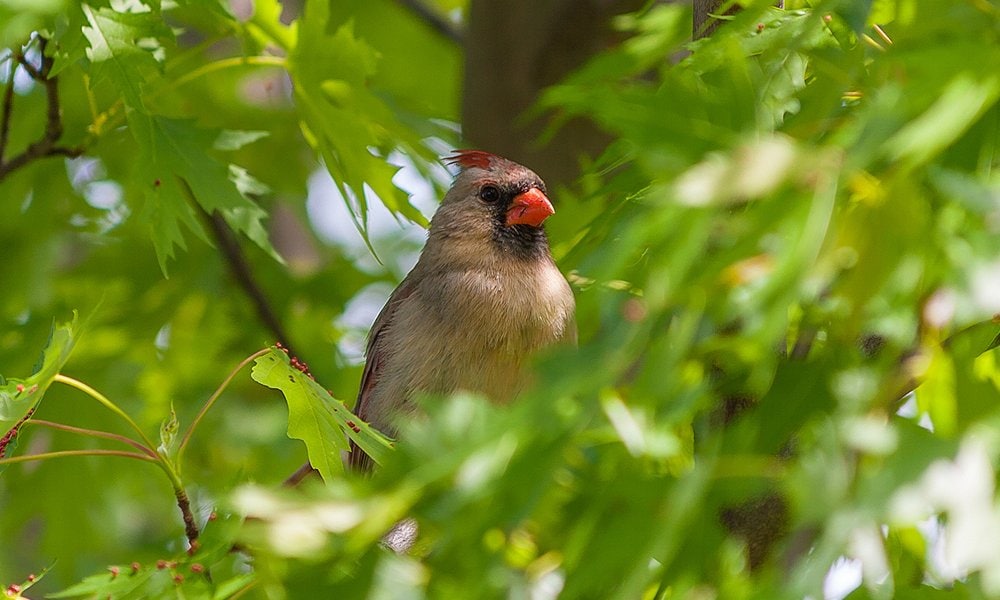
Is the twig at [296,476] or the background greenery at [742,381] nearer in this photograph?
the background greenery at [742,381]

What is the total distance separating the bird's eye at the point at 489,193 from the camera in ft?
12.6

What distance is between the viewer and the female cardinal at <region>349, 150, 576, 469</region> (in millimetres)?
3326

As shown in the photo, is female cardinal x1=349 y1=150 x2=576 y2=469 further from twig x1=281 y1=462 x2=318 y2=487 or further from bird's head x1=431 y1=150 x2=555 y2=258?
twig x1=281 y1=462 x2=318 y2=487

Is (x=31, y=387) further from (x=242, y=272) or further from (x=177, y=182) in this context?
(x=242, y=272)

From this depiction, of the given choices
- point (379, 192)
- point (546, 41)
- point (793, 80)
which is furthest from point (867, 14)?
point (546, 41)

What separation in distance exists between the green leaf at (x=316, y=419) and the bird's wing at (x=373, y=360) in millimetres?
1299

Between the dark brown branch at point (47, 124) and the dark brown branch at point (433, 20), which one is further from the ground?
the dark brown branch at point (47, 124)

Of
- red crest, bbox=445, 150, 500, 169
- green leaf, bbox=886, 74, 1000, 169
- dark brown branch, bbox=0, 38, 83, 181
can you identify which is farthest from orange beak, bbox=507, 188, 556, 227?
green leaf, bbox=886, 74, 1000, 169

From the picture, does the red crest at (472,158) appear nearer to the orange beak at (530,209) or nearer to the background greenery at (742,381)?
the orange beak at (530,209)

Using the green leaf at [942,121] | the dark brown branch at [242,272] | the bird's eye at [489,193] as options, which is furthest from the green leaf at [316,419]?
the dark brown branch at [242,272]

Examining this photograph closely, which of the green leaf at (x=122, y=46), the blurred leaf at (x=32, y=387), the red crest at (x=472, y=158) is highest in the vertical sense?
the green leaf at (x=122, y=46)

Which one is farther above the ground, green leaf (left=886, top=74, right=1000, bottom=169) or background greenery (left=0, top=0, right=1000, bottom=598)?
green leaf (left=886, top=74, right=1000, bottom=169)

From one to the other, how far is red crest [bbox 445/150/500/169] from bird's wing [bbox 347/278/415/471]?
0.41m

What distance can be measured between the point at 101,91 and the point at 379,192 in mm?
1147
